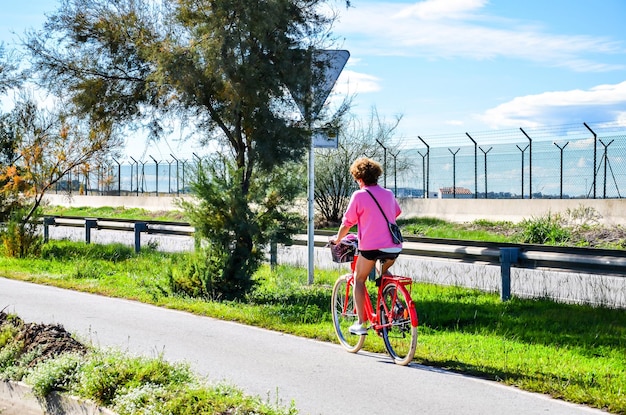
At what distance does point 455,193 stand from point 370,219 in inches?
969

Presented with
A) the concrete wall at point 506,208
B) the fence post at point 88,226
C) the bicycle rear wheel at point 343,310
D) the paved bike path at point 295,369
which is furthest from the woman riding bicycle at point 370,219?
the concrete wall at point 506,208

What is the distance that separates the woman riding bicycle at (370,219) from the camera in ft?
26.9

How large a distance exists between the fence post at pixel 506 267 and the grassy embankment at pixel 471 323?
16 cm

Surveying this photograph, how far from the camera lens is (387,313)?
8258 millimetres

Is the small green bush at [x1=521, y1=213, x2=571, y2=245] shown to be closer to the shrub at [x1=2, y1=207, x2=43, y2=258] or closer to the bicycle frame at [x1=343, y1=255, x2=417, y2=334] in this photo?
the shrub at [x1=2, y1=207, x2=43, y2=258]

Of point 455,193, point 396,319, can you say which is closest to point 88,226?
point 455,193

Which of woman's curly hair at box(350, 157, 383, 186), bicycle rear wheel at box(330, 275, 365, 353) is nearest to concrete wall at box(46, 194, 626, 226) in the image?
bicycle rear wheel at box(330, 275, 365, 353)

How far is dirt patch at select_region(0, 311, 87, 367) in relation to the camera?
763cm

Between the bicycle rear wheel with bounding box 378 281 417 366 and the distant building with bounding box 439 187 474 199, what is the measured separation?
2411cm

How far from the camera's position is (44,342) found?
8.02 meters

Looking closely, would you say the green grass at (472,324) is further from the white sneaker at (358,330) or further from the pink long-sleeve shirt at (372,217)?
the pink long-sleeve shirt at (372,217)

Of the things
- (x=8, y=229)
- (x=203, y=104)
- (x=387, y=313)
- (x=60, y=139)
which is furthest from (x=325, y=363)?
(x=60, y=139)

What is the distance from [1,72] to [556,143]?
60.3 feet

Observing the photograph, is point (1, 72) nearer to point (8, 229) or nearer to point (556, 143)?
point (8, 229)
